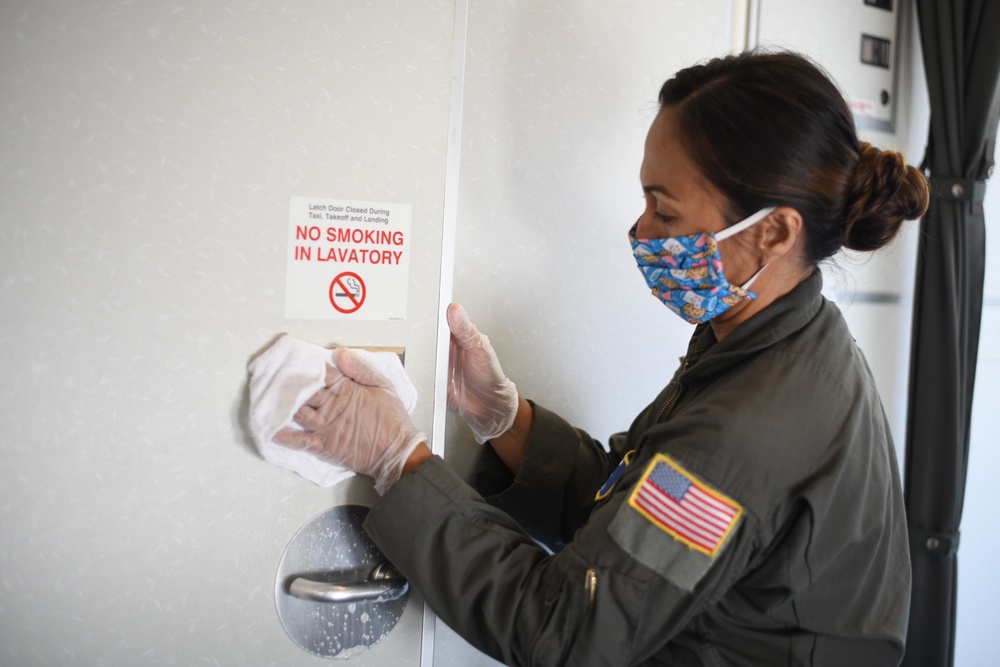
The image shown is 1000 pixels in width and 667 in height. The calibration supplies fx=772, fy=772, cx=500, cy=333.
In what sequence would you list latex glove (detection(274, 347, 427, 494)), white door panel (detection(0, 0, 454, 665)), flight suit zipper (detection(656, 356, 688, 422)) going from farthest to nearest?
flight suit zipper (detection(656, 356, 688, 422))
latex glove (detection(274, 347, 427, 494))
white door panel (detection(0, 0, 454, 665))

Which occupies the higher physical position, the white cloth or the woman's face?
the woman's face

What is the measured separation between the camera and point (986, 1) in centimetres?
154

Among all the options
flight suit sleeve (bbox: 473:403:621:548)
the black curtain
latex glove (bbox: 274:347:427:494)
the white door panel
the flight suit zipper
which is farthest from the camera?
the black curtain

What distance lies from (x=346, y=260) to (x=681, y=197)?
17.9 inches

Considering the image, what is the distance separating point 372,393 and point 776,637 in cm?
60

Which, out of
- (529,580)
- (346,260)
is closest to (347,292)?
(346,260)

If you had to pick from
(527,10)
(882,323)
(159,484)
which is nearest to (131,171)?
(159,484)

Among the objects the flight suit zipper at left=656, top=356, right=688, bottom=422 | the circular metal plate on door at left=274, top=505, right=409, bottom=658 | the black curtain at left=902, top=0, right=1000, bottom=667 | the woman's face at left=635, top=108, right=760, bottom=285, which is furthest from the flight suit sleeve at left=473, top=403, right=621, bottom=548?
the black curtain at left=902, top=0, right=1000, bottom=667

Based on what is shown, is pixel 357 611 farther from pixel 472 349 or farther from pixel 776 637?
pixel 776 637

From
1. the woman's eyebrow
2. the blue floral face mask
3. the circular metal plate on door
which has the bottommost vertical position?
the circular metal plate on door

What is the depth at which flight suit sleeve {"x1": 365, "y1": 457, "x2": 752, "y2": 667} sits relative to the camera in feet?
2.92

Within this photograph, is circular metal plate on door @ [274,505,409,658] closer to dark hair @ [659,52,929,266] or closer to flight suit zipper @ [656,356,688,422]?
flight suit zipper @ [656,356,688,422]

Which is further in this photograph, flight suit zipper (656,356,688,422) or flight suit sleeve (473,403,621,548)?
flight suit sleeve (473,403,621,548)

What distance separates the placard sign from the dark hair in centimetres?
42
